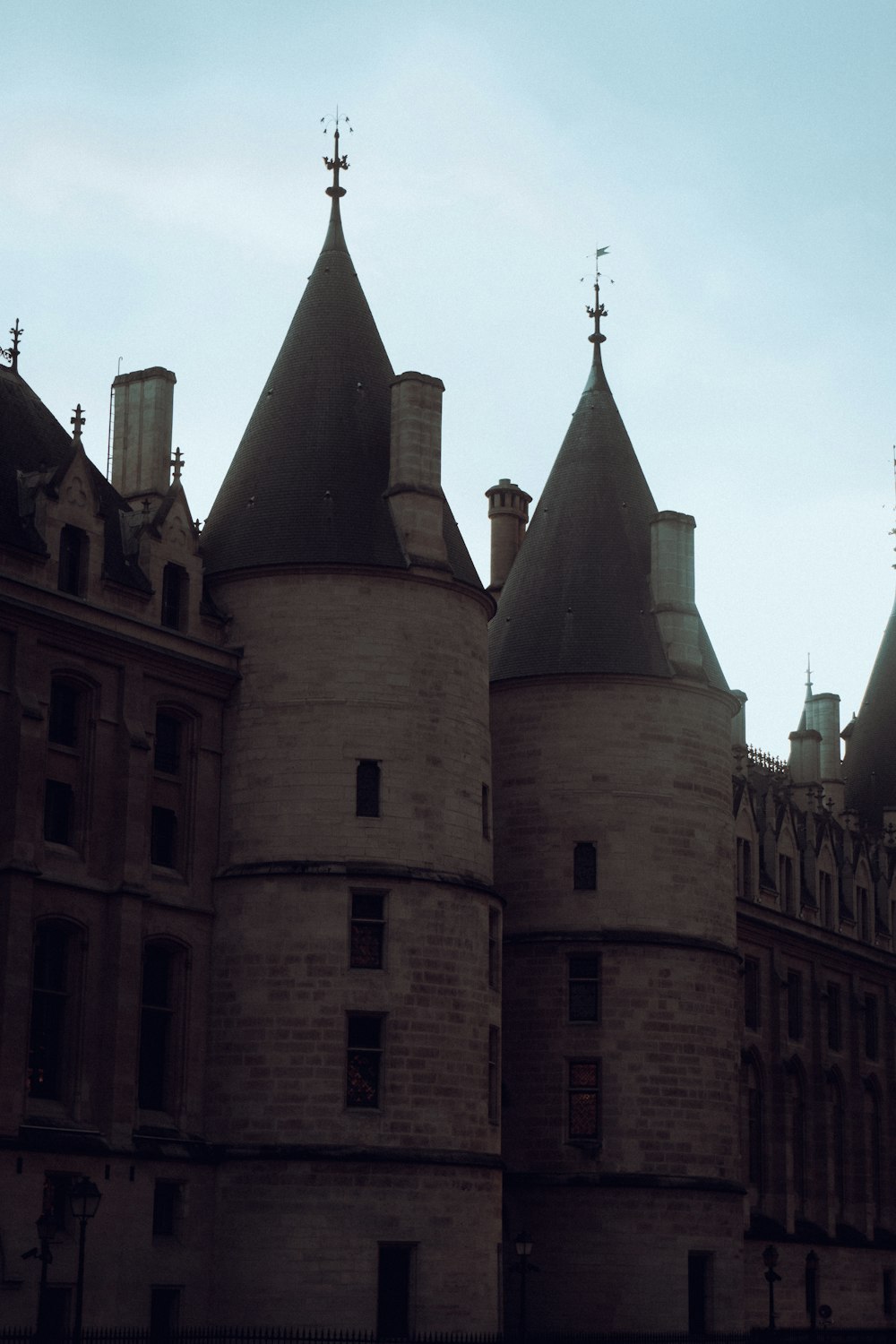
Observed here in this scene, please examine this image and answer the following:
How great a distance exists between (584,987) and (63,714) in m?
15.7

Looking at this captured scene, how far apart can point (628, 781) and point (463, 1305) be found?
14136 millimetres

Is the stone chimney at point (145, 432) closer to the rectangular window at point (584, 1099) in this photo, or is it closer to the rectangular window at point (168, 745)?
the rectangular window at point (168, 745)

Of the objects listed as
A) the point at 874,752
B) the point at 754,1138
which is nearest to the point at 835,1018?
the point at 754,1138

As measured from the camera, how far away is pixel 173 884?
46094 mm

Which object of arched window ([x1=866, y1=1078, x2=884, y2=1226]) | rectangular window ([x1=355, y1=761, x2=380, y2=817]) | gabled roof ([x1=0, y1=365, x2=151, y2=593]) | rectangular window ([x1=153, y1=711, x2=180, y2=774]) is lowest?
arched window ([x1=866, y1=1078, x2=884, y2=1226])

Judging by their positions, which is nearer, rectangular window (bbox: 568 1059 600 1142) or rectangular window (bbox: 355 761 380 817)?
rectangular window (bbox: 355 761 380 817)

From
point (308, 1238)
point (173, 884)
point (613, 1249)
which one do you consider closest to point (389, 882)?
point (173, 884)

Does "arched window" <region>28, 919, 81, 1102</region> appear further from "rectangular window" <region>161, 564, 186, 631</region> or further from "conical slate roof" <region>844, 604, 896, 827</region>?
"conical slate roof" <region>844, 604, 896, 827</region>

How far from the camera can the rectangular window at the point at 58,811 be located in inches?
1725

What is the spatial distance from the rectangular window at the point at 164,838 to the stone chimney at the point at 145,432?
7.92 m

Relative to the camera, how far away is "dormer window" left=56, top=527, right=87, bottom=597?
147 ft

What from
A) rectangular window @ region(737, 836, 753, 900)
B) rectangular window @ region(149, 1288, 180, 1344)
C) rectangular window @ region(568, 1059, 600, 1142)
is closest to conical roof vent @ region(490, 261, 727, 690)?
rectangular window @ region(737, 836, 753, 900)

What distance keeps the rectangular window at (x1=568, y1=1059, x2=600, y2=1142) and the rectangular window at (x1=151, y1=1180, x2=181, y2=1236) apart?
38.5 ft

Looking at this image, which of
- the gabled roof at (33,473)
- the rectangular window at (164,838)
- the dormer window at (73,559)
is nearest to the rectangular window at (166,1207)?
the rectangular window at (164,838)
